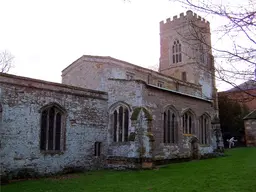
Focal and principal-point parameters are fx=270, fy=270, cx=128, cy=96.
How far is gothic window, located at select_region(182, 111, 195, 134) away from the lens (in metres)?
22.2

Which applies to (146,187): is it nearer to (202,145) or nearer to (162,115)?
(162,115)

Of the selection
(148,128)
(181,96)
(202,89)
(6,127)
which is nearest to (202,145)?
(181,96)

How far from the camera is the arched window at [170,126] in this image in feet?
65.7

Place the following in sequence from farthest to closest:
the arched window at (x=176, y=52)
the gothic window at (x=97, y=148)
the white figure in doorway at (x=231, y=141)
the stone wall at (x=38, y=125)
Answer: the arched window at (x=176, y=52)
the white figure in doorway at (x=231, y=141)
the gothic window at (x=97, y=148)
the stone wall at (x=38, y=125)

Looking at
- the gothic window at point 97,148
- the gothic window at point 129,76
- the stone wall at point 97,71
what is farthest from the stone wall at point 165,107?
the gothic window at point 129,76

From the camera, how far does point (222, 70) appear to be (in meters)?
5.79

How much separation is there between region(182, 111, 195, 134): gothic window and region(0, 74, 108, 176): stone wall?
7159 millimetres

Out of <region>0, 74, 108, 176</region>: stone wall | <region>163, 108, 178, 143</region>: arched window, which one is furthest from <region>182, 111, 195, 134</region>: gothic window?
<region>0, 74, 108, 176</region>: stone wall

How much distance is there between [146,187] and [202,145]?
14.2 m

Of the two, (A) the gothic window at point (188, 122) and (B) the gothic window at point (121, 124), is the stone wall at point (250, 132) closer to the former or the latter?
(A) the gothic window at point (188, 122)

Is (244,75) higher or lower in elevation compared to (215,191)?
higher

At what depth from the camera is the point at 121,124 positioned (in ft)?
59.4

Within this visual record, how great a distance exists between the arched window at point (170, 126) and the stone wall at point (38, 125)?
4585 mm

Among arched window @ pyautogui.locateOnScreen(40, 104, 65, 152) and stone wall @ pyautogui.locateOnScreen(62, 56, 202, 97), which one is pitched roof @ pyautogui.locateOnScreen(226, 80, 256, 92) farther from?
stone wall @ pyautogui.locateOnScreen(62, 56, 202, 97)
